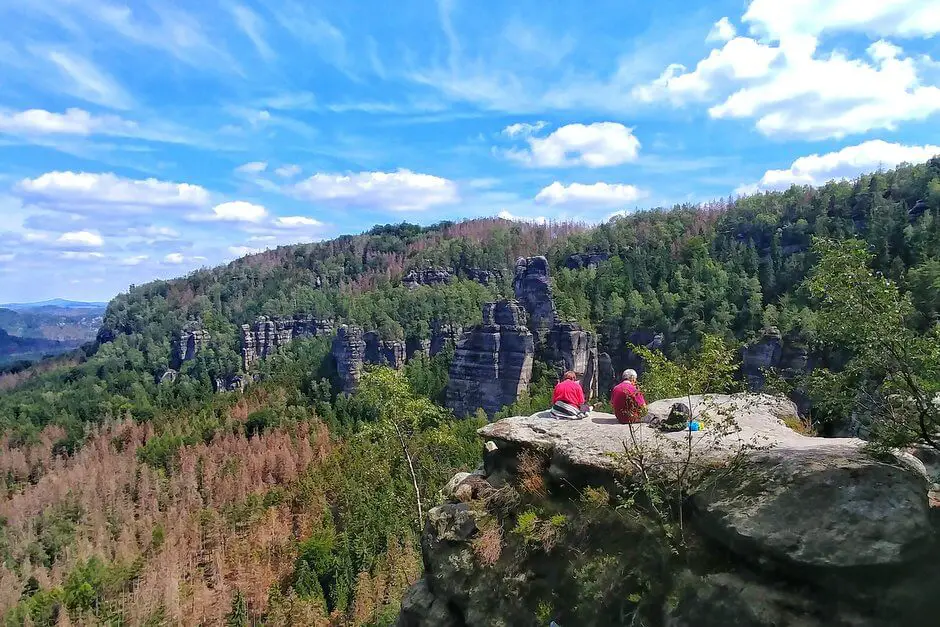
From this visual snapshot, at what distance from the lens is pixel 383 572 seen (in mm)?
34500

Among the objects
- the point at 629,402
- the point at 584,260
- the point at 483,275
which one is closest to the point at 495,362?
the point at 584,260

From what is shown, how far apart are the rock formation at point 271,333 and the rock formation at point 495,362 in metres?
69.5

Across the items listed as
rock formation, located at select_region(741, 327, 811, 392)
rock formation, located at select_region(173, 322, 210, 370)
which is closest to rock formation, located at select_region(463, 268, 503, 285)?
rock formation, located at select_region(173, 322, 210, 370)

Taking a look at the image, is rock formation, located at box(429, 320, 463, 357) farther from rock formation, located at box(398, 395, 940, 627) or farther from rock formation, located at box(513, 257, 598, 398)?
rock formation, located at box(398, 395, 940, 627)

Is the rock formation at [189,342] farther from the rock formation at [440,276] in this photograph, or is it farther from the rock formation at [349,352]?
the rock formation at [349,352]

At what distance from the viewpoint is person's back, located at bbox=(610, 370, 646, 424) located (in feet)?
38.9

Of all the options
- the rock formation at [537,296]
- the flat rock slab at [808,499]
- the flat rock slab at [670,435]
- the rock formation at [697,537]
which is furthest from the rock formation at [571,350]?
the flat rock slab at [808,499]

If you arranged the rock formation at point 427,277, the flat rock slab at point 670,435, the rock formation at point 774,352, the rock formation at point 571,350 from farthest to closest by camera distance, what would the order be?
the rock formation at point 427,277, the rock formation at point 571,350, the rock formation at point 774,352, the flat rock slab at point 670,435

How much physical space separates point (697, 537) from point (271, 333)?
13542 cm

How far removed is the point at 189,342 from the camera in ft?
447

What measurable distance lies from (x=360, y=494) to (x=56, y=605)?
21.7 metres

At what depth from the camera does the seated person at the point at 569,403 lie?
14.9 metres

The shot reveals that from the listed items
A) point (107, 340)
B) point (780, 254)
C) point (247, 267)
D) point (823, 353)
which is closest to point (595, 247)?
point (780, 254)

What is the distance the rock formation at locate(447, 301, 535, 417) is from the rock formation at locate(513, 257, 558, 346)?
16.9 ft
